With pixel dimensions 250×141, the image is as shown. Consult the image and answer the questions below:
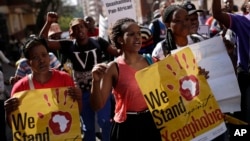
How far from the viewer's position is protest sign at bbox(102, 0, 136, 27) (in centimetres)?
630

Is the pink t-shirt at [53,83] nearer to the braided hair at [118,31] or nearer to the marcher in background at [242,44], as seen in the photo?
the braided hair at [118,31]

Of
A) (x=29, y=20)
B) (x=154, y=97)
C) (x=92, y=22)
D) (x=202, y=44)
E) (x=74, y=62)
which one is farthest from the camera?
(x=29, y=20)

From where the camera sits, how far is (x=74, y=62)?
559 cm

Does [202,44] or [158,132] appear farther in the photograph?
[202,44]

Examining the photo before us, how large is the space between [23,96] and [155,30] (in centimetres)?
348

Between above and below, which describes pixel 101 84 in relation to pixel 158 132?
above

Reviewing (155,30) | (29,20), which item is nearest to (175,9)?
(155,30)

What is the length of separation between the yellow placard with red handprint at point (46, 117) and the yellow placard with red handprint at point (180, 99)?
587mm

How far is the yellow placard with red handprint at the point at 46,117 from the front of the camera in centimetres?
357

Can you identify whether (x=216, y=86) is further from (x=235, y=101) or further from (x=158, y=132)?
(x=158, y=132)

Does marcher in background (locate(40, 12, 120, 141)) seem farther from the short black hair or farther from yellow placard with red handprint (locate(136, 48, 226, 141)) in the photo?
yellow placard with red handprint (locate(136, 48, 226, 141))

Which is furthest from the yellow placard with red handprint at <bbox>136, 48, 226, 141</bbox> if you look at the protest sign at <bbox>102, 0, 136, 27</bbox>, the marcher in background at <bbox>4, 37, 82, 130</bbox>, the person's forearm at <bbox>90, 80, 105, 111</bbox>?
the protest sign at <bbox>102, 0, 136, 27</bbox>

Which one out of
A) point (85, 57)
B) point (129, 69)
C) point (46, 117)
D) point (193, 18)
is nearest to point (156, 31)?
point (85, 57)

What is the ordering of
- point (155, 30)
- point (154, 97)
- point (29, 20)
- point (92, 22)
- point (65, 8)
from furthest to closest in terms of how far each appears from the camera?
point (65, 8)
point (29, 20)
point (92, 22)
point (155, 30)
point (154, 97)
